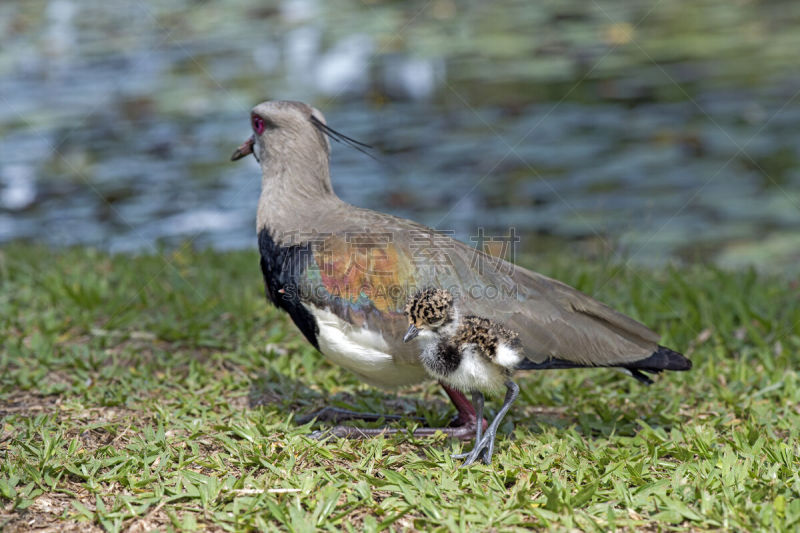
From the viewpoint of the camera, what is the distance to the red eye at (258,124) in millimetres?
A: 4141

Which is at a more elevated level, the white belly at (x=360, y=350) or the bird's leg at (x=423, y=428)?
the white belly at (x=360, y=350)

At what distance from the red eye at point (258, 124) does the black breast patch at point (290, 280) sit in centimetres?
73

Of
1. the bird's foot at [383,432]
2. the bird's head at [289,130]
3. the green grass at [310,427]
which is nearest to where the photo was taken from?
the green grass at [310,427]

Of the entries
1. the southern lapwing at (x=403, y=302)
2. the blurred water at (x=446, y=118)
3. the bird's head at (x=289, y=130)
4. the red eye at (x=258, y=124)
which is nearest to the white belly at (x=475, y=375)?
the southern lapwing at (x=403, y=302)

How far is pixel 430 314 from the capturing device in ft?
10.1

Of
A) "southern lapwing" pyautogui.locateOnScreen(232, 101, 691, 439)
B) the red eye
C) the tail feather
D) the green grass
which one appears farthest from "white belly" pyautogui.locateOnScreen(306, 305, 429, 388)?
the red eye

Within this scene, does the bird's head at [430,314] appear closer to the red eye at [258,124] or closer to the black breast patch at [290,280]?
the black breast patch at [290,280]

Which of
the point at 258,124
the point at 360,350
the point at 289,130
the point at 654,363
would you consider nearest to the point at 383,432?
the point at 360,350

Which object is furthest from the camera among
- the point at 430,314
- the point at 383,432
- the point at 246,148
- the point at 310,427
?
the point at 246,148

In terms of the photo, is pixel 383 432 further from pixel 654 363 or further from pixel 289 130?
pixel 289 130

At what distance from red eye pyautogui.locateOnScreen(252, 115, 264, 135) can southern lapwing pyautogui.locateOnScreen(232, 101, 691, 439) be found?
0.69 metres

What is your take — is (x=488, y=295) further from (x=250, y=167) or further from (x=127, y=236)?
(x=250, y=167)

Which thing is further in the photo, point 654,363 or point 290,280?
point 290,280

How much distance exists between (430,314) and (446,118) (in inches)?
296
